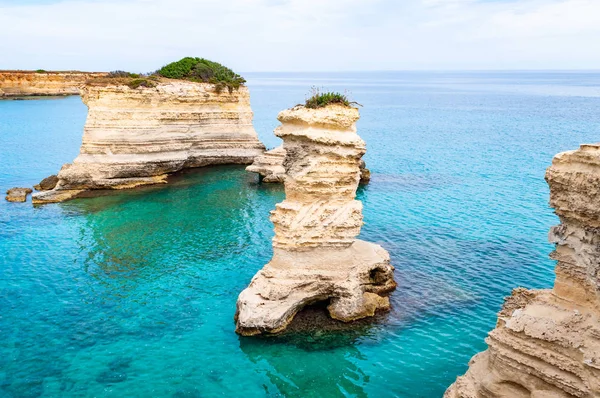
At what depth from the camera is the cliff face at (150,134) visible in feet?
125

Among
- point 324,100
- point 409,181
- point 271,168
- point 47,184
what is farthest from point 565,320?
point 47,184

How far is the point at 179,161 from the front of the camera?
4281 centimetres

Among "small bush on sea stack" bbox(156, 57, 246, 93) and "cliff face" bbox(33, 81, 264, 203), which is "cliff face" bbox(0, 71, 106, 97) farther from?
"cliff face" bbox(33, 81, 264, 203)

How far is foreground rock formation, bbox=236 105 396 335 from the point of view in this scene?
1934 centimetres

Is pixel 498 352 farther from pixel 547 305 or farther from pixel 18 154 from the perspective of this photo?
pixel 18 154

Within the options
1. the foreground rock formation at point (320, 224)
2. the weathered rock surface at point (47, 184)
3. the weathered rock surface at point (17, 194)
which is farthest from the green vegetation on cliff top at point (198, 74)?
the foreground rock formation at point (320, 224)

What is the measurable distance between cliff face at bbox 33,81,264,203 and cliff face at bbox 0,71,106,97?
81.2 m

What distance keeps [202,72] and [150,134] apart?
1193 centimetres

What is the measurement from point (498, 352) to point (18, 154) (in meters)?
57.7

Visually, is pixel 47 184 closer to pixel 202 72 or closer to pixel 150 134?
pixel 150 134

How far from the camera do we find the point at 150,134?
40188 mm

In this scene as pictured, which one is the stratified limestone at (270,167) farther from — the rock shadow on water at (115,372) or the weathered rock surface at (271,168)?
the rock shadow on water at (115,372)

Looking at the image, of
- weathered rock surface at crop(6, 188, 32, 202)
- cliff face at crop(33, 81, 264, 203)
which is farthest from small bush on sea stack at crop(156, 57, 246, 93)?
weathered rock surface at crop(6, 188, 32, 202)

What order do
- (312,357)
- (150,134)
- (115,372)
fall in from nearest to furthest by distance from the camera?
(115,372)
(312,357)
(150,134)
